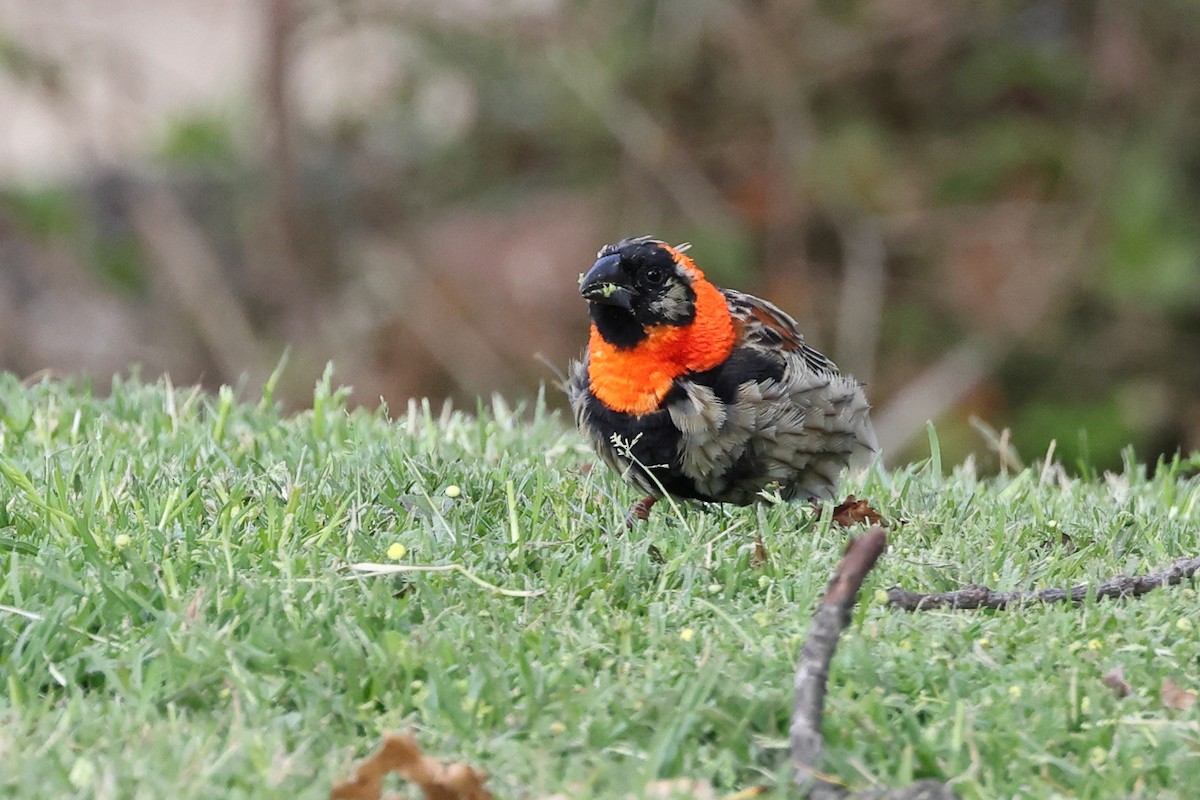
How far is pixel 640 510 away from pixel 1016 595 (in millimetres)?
1139

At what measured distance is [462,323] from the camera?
10.7m

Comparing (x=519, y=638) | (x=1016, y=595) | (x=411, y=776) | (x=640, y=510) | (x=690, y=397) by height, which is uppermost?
(x=690, y=397)

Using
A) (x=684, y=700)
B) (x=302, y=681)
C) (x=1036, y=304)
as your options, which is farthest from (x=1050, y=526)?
(x=1036, y=304)

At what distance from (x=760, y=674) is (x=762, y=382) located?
1381 mm

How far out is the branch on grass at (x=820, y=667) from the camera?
2.65m

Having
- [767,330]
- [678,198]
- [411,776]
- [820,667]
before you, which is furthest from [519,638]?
[678,198]

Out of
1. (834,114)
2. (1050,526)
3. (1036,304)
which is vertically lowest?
(1050,526)

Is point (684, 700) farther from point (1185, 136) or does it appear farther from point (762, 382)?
point (1185, 136)

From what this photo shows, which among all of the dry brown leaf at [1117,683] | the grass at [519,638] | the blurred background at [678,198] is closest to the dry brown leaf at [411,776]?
the grass at [519,638]

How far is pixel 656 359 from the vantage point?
4.20m

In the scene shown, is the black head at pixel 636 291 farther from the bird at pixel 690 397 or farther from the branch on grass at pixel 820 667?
the branch on grass at pixel 820 667

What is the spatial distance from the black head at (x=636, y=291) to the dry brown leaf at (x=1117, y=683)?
65.7 inches

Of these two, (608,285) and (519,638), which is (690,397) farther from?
(519,638)

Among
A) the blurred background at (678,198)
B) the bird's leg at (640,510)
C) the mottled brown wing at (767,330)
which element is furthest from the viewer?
the blurred background at (678,198)
